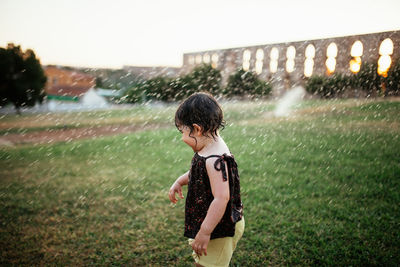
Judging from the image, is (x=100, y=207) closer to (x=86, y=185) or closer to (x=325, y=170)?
(x=86, y=185)

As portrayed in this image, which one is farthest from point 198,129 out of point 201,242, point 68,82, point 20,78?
point 68,82

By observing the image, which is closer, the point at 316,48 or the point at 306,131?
the point at 306,131

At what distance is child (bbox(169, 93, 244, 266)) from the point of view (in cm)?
138

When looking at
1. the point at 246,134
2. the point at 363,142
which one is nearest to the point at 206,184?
the point at 363,142

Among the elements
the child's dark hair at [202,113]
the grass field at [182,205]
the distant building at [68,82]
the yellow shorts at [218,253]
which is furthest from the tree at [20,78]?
the yellow shorts at [218,253]

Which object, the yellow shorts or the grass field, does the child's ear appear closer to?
the yellow shorts

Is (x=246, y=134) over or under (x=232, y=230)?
under

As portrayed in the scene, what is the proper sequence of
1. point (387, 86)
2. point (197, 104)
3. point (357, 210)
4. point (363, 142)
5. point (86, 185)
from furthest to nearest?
point (387, 86), point (363, 142), point (86, 185), point (357, 210), point (197, 104)

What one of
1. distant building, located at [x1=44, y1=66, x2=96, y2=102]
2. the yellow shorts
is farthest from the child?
distant building, located at [x1=44, y1=66, x2=96, y2=102]

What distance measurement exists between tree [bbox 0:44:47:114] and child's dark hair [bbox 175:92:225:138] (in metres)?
17.3

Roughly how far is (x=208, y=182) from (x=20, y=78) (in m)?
18.2

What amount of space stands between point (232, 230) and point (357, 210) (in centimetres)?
268

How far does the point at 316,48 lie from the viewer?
30453 mm

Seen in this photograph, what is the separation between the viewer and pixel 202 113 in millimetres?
1457
